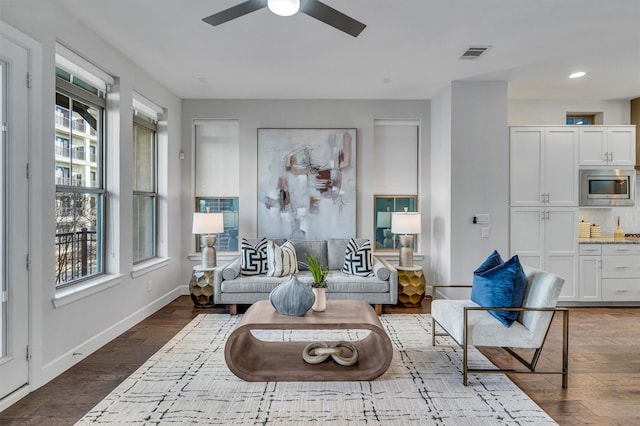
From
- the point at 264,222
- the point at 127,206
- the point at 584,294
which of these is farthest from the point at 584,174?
the point at 127,206

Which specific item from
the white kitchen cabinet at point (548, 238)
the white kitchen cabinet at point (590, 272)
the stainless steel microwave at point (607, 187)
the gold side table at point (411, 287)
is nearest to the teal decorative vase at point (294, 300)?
the gold side table at point (411, 287)

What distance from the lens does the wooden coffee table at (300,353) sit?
2691mm

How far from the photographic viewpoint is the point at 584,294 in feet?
15.8

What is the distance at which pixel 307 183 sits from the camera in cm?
537

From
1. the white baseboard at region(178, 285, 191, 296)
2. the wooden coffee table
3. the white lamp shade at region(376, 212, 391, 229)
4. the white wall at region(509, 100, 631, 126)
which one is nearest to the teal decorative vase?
the wooden coffee table

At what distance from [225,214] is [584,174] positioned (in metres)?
4.76

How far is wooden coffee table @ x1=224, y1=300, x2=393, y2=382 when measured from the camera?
8.83 feet

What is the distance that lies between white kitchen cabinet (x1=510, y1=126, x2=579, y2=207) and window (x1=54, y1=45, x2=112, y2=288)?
4.61 metres

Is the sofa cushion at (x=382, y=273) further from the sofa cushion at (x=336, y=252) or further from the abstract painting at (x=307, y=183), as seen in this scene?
the abstract painting at (x=307, y=183)

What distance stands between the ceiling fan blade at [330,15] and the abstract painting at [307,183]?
3.04 metres

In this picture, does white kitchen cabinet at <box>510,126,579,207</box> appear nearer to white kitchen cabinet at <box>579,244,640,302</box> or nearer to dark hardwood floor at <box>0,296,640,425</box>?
white kitchen cabinet at <box>579,244,640,302</box>

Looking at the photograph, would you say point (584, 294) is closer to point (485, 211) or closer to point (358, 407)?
point (485, 211)

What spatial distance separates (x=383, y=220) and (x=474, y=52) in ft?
8.30

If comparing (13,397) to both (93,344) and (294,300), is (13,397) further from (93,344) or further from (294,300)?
(294,300)
